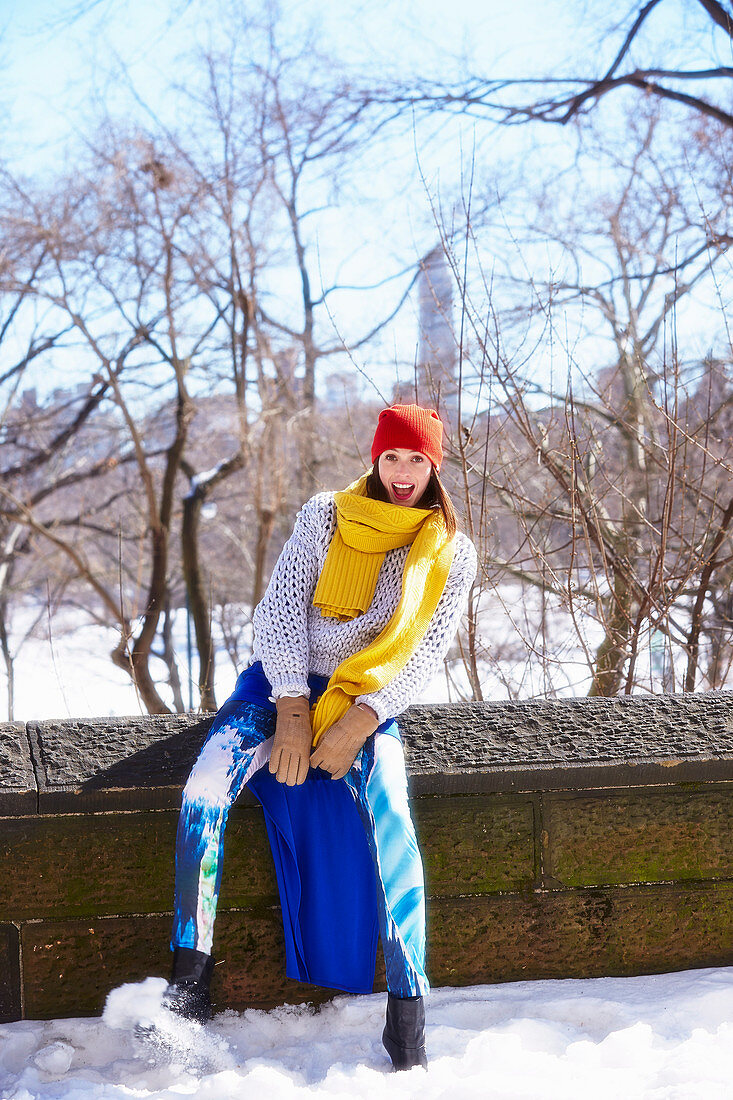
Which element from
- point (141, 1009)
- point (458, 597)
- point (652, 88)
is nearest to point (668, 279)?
point (652, 88)

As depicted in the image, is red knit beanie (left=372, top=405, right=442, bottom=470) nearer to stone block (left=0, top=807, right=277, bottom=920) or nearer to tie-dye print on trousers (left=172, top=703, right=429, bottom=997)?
tie-dye print on trousers (left=172, top=703, right=429, bottom=997)

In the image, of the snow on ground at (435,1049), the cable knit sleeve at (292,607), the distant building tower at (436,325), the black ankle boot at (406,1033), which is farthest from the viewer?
the distant building tower at (436,325)

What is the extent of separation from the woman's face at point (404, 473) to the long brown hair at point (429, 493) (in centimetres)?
3

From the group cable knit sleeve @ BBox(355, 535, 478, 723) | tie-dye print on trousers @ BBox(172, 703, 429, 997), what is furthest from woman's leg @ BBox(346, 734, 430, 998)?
cable knit sleeve @ BBox(355, 535, 478, 723)

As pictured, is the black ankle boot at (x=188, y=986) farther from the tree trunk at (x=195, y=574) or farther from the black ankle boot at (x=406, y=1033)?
the tree trunk at (x=195, y=574)

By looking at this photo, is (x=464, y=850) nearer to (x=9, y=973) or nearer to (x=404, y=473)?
(x=404, y=473)

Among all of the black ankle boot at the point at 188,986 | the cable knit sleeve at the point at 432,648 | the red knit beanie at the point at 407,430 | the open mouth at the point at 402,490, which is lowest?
the black ankle boot at the point at 188,986

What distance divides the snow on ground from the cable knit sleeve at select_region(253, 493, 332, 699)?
2.24ft

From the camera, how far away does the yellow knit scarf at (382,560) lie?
6.89 ft

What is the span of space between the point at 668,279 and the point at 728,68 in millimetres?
2255

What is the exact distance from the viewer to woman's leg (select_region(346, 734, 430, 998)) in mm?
1807

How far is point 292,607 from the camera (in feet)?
7.10

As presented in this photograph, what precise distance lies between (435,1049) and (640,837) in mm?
696

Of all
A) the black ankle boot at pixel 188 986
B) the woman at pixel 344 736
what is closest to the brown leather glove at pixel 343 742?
the woman at pixel 344 736
